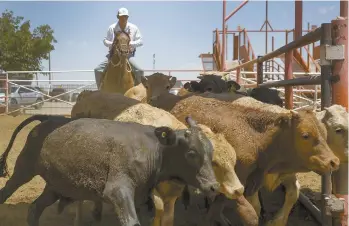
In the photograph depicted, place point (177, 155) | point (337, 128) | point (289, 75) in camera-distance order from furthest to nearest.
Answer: point (289, 75) < point (337, 128) < point (177, 155)

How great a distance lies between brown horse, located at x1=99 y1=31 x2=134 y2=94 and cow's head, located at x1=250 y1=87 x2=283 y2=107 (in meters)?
2.60

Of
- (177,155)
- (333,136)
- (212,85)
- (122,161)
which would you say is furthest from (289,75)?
(122,161)

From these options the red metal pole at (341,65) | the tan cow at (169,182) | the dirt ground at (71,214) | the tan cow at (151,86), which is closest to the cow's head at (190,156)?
the tan cow at (169,182)

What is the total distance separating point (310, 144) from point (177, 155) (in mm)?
1302

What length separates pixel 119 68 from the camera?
8781mm

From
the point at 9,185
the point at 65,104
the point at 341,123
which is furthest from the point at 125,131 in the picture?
the point at 65,104

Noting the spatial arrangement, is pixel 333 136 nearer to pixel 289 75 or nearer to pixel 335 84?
pixel 335 84

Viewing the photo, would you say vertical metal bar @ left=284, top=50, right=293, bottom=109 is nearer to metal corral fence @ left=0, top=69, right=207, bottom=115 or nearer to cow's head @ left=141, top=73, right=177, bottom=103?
cow's head @ left=141, top=73, right=177, bottom=103

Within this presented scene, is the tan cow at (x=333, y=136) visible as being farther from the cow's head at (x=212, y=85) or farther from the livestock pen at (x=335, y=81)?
the cow's head at (x=212, y=85)

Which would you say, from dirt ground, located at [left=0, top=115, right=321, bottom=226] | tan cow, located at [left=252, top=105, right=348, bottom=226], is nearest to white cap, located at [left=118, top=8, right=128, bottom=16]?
dirt ground, located at [left=0, top=115, right=321, bottom=226]

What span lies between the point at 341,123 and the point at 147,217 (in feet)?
8.26

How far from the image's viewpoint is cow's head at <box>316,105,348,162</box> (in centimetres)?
448

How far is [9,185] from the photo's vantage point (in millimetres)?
4809

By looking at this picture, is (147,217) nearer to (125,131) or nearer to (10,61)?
(125,131)
